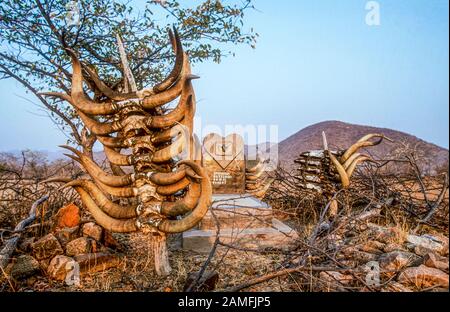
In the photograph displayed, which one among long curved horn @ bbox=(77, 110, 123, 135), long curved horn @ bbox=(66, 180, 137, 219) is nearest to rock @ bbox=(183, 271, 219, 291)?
long curved horn @ bbox=(66, 180, 137, 219)

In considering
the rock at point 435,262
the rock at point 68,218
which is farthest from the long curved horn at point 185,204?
the rock at point 435,262

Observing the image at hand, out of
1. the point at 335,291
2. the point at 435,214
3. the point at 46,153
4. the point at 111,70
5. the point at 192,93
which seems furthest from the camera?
the point at 46,153

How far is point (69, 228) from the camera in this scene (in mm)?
3020

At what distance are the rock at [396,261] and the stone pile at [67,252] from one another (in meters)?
2.65

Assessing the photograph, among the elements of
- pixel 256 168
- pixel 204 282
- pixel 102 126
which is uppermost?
pixel 102 126

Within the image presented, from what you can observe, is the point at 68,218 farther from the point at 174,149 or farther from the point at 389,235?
the point at 389,235

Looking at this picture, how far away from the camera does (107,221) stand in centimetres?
254

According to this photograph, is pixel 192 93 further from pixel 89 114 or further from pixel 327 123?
pixel 327 123

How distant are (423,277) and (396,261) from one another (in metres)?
0.38

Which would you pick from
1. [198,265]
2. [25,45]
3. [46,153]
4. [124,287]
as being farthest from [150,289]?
[46,153]

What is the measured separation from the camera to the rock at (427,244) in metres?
2.67

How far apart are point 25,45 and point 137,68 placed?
182 centimetres

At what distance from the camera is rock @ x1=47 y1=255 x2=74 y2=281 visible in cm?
252

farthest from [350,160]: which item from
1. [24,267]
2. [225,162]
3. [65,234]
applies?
[24,267]
